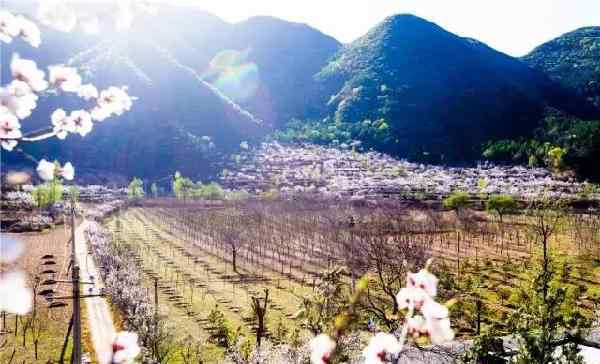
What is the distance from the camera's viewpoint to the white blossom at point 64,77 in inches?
86.8

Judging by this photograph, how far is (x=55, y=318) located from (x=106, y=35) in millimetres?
122777

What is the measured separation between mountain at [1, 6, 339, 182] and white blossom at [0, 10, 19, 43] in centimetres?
4856

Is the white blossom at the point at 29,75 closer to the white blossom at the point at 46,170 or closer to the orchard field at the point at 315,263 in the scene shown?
the white blossom at the point at 46,170

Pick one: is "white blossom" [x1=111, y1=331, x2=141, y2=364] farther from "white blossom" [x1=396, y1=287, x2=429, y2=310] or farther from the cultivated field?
the cultivated field

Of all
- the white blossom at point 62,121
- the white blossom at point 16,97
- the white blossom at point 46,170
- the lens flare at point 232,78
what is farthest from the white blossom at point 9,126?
the lens flare at point 232,78

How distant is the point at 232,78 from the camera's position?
7338 inches

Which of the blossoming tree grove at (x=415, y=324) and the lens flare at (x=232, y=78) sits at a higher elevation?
the lens flare at (x=232, y=78)

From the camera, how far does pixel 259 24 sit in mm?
181750

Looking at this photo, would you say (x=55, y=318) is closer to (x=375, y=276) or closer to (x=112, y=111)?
(x=375, y=276)

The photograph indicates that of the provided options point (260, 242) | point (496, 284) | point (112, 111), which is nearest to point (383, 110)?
point (260, 242)

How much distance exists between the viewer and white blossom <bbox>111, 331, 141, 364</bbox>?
5.73 ft

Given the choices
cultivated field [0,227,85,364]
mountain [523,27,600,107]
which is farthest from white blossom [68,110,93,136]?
mountain [523,27,600,107]

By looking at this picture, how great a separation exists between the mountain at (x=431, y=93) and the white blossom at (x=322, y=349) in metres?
102

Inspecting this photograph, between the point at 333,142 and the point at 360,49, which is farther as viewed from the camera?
the point at 360,49
